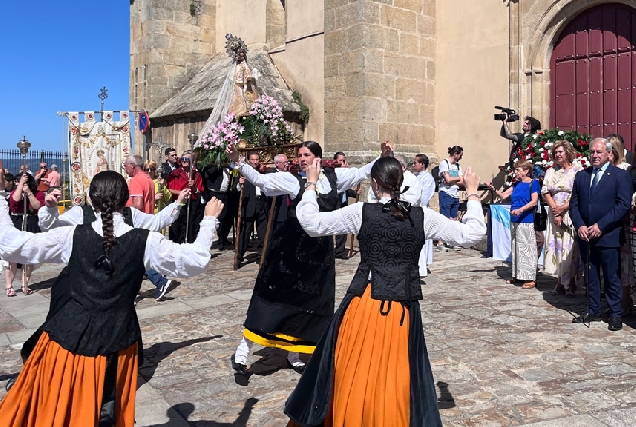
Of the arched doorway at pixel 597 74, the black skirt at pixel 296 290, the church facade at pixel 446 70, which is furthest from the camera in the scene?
the church facade at pixel 446 70

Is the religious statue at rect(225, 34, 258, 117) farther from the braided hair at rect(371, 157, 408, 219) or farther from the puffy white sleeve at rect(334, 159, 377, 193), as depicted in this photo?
the braided hair at rect(371, 157, 408, 219)

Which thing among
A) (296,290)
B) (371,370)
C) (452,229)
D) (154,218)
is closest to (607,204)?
(296,290)

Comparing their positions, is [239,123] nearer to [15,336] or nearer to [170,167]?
[170,167]

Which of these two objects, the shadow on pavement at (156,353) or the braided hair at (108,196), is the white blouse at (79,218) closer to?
the braided hair at (108,196)

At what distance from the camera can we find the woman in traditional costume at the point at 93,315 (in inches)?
104

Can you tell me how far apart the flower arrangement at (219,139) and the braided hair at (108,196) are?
7064 millimetres

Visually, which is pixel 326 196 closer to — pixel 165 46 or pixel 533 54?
pixel 533 54

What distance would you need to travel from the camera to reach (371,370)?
9.85ft

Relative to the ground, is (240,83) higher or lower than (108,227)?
higher

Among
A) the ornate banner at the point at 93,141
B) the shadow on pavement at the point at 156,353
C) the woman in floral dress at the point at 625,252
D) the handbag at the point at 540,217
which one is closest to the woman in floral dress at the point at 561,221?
the handbag at the point at 540,217

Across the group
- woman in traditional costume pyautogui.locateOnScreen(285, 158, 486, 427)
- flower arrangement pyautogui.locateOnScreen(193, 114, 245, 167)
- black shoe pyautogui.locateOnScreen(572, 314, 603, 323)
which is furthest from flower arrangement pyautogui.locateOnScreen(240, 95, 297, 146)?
woman in traditional costume pyautogui.locateOnScreen(285, 158, 486, 427)

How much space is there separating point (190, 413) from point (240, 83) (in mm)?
8062

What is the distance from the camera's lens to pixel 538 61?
37.8 feet

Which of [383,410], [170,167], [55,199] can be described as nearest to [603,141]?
[383,410]
